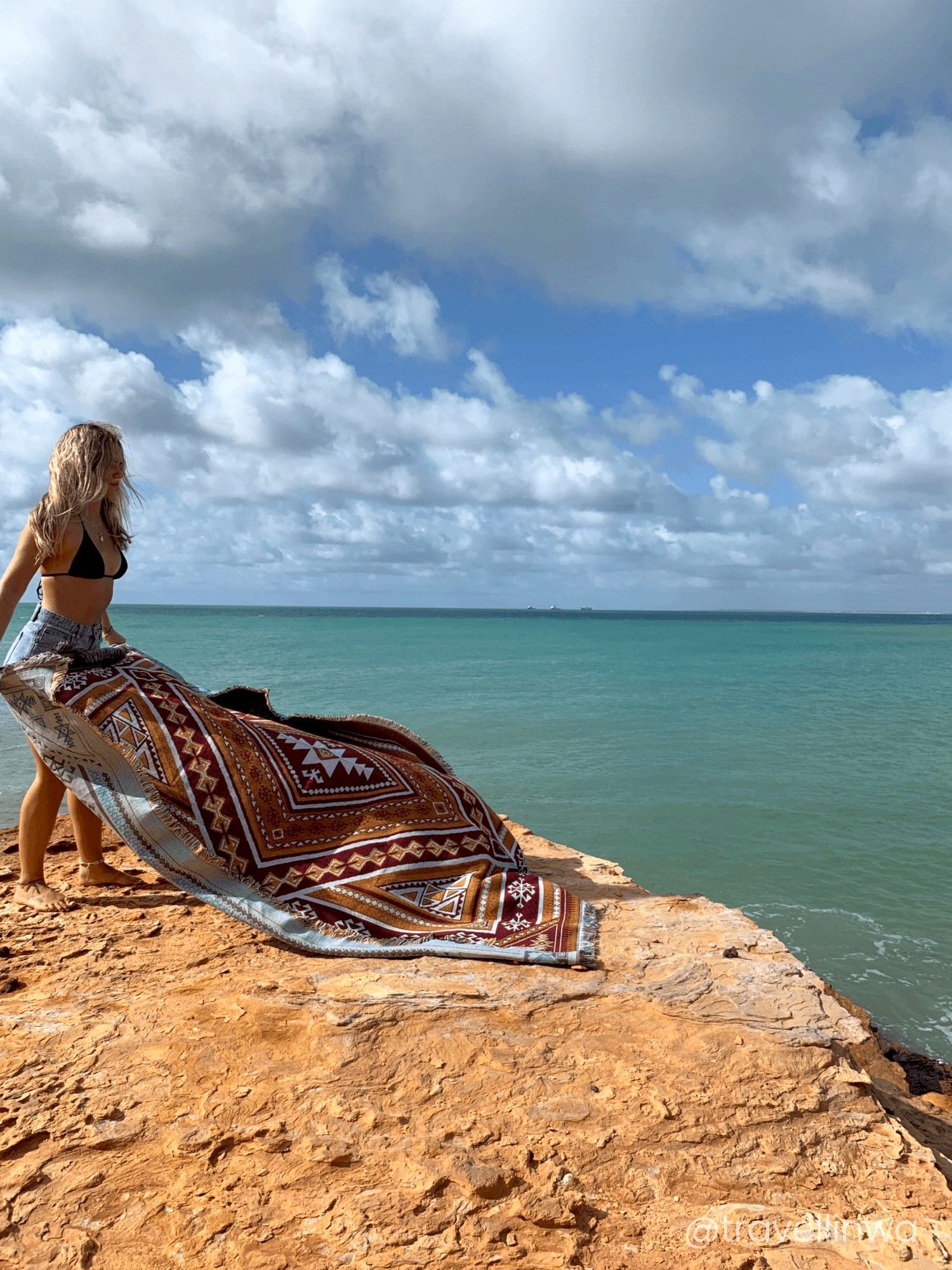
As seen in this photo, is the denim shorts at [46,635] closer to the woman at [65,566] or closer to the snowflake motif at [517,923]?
the woman at [65,566]

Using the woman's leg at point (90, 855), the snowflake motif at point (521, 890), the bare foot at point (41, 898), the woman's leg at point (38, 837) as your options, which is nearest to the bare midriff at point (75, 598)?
the woman's leg at point (38, 837)

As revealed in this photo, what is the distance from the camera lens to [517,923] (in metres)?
3.34

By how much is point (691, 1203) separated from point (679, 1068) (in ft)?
1.42

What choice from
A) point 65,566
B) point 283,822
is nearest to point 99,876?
point 283,822

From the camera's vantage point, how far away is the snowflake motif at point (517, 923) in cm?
330

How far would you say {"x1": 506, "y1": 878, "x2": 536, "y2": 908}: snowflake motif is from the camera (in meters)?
3.50

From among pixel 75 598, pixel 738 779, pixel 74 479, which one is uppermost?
pixel 74 479

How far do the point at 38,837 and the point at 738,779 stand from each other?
364 inches

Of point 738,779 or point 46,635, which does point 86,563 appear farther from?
point 738,779

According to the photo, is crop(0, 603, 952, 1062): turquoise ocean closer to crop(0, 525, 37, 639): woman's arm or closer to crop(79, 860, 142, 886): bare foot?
crop(79, 860, 142, 886): bare foot

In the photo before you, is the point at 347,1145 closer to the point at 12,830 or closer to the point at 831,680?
the point at 12,830

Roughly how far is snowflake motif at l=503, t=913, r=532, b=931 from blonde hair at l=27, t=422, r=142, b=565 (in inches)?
102

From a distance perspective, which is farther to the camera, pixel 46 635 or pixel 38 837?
pixel 38 837

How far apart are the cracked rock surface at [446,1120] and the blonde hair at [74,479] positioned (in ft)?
5.97
